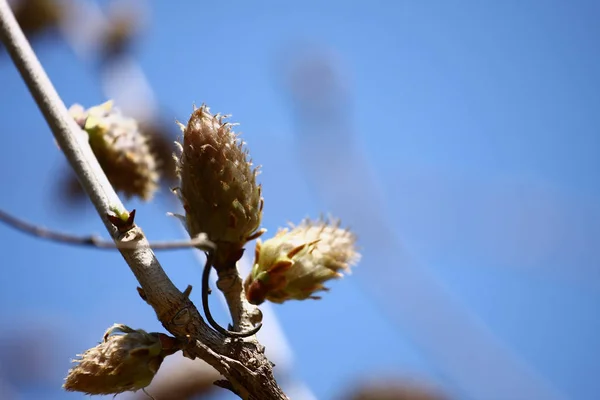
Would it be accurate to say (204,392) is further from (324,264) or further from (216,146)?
(216,146)

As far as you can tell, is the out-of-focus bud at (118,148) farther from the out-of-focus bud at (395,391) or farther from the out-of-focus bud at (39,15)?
the out-of-focus bud at (39,15)

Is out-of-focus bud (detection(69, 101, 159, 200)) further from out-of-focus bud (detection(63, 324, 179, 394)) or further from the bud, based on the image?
out-of-focus bud (detection(63, 324, 179, 394))

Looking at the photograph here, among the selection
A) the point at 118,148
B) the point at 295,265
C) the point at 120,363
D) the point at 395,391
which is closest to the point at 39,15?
the point at 118,148

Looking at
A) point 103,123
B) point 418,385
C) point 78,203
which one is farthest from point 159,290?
point 78,203

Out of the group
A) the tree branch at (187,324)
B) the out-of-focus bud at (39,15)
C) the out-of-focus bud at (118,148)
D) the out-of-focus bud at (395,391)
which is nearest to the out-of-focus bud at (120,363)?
the tree branch at (187,324)

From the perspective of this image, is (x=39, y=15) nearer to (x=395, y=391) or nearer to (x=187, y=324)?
(x=395, y=391)

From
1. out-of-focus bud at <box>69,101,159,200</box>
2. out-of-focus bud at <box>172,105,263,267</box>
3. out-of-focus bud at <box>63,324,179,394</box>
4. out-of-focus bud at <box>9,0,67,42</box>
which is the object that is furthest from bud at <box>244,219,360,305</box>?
out-of-focus bud at <box>9,0,67,42</box>
